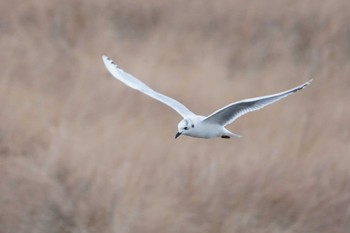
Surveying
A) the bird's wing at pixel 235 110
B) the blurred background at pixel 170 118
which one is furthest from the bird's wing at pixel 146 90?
the blurred background at pixel 170 118

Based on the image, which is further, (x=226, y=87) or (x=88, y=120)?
(x=226, y=87)

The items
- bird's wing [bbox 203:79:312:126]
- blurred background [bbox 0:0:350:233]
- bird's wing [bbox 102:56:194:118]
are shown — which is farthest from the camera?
blurred background [bbox 0:0:350:233]

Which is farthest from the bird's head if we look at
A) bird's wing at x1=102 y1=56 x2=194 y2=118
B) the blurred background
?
the blurred background

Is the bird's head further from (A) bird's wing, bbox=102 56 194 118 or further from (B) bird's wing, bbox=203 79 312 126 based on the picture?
(A) bird's wing, bbox=102 56 194 118

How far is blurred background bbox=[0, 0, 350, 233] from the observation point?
5.57 metres

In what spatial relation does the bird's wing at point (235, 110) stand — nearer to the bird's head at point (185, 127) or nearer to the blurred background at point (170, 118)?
the bird's head at point (185, 127)

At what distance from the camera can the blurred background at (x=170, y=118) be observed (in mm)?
5570

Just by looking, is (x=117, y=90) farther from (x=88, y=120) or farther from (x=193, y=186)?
(x=193, y=186)

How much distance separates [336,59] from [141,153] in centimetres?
201

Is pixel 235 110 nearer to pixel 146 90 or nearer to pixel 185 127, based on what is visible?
pixel 185 127

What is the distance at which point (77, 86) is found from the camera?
6.75 m

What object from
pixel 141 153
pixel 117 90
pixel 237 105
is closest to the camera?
pixel 237 105

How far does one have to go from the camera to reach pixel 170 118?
648cm

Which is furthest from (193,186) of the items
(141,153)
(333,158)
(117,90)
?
(117,90)
